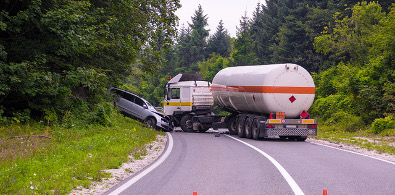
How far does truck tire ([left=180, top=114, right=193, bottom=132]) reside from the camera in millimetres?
29031

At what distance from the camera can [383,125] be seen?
2150 centimetres

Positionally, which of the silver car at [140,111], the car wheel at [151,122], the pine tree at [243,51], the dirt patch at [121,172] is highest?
the pine tree at [243,51]

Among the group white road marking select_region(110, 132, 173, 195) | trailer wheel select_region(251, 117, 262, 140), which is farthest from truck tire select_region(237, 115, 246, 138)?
white road marking select_region(110, 132, 173, 195)

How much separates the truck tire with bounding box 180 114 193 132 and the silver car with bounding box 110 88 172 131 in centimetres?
92

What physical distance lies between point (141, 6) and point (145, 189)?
19179 mm

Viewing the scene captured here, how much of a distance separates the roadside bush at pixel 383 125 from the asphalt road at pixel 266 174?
8.36 meters

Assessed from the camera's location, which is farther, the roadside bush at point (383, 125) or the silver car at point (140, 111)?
the silver car at point (140, 111)

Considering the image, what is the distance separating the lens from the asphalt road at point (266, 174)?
7.95 metres

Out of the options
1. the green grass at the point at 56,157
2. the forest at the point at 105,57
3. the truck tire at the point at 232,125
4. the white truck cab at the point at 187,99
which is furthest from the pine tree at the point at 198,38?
the green grass at the point at 56,157

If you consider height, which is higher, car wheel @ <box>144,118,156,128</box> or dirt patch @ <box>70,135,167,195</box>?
car wheel @ <box>144,118,156,128</box>

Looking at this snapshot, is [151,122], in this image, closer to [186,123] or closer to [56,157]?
[186,123]

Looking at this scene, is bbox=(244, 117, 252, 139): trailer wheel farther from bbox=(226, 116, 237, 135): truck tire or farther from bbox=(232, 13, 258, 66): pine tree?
bbox=(232, 13, 258, 66): pine tree

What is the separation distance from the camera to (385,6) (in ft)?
143

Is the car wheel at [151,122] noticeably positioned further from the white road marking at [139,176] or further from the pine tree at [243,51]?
the pine tree at [243,51]
